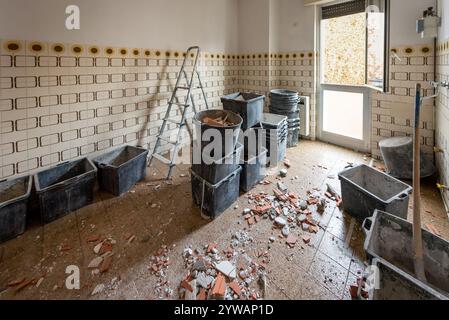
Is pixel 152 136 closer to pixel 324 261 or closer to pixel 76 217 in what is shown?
pixel 76 217

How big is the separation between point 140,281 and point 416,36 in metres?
3.48

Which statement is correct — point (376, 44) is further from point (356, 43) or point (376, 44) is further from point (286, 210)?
point (286, 210)

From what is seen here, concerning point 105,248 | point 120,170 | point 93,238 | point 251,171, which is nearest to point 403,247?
point 251,171

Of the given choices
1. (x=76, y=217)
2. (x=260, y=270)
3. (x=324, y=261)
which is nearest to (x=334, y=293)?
(x=324, y=261)

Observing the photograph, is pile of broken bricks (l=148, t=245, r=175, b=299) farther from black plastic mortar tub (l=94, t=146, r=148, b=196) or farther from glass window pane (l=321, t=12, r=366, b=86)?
glass window pane (l=321, t=12, r=366, b=86)

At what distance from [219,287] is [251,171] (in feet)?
4.55

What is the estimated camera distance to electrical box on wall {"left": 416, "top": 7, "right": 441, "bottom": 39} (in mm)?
2512

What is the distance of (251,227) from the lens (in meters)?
2.18

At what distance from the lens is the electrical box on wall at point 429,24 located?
8.24ft

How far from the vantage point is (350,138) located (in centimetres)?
396

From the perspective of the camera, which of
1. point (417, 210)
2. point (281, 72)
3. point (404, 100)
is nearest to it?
point (417, 210)

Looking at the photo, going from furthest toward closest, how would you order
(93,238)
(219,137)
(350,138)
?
1. (350,138)
2. (219,137)
3. (93,238)

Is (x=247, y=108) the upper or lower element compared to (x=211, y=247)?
upper

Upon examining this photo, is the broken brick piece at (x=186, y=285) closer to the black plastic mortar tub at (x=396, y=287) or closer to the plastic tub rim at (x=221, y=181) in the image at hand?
the plastic tub rim at (x=221, y=181)
